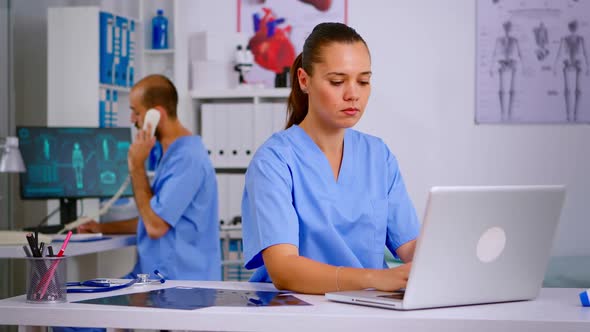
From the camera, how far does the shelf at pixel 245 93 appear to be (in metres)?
5.08

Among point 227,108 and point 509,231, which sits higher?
point 227,108

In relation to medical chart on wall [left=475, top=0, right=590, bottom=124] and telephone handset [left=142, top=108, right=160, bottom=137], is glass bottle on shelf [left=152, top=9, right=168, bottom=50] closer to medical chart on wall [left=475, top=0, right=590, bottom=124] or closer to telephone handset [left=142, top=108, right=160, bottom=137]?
telephone handset [left=142, top=108, right=160, bottom=137]

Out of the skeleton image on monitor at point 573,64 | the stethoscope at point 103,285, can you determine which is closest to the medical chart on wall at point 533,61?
the skeleton image on monitor at point 573,64

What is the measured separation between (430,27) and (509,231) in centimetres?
382

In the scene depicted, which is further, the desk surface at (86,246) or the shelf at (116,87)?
the shelf at (116,87)

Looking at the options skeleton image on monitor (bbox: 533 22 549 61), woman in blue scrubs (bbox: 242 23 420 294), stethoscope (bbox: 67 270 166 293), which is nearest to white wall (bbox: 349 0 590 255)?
skeleton image on monitor (bbox: 533 22 549 61)

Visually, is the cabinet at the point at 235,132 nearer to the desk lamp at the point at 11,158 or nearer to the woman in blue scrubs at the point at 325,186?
the desk lamp at the point at 11,158

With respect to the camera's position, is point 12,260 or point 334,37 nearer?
point 334,37

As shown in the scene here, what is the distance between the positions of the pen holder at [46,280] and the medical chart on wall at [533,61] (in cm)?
388

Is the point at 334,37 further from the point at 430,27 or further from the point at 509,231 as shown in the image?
the point at 430,27

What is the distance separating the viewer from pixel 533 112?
17.4ft

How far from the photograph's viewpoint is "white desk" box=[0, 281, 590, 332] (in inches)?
60.9

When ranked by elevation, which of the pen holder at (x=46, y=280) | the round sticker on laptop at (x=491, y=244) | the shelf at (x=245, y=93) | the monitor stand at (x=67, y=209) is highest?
the shelf at (x=245, y=93)

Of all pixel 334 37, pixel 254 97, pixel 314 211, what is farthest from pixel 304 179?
pixel 254 97
